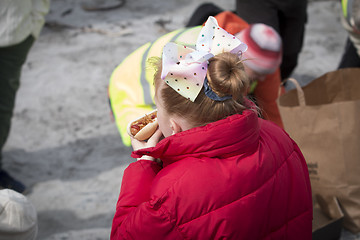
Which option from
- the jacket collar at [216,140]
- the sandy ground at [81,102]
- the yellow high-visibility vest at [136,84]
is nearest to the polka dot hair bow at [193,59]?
the jacket collar at [216,140]

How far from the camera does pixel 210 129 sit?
1.30 m

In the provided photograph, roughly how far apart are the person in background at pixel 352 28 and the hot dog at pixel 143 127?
164 centimetres

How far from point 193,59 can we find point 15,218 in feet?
2.88

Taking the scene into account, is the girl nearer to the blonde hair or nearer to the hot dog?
the blonde hair

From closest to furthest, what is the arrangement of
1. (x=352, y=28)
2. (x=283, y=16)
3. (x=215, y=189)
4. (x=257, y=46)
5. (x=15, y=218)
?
(x=215, y=189) → (x=15, y=218) → (x=257, y=46) → (x=352, y=28) → (x=283, y=16)

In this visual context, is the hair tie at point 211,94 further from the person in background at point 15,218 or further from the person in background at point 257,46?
the person in background at point 257,46

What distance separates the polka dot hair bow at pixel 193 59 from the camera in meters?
1.29

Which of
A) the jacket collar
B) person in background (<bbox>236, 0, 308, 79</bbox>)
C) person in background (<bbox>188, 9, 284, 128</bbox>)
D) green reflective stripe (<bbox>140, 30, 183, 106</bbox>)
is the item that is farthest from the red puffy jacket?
person in background (<bbox>236, 0, 308, 79</bbox>)

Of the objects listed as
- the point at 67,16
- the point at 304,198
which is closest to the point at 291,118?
the point at 304,198

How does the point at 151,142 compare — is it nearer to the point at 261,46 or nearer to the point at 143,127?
the point at 143,127

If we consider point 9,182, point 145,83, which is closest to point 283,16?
point 145,83

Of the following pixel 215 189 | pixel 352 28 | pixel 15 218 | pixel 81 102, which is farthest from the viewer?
pixel 81 102

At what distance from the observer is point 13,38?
254 centimetres

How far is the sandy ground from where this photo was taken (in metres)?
2.79
